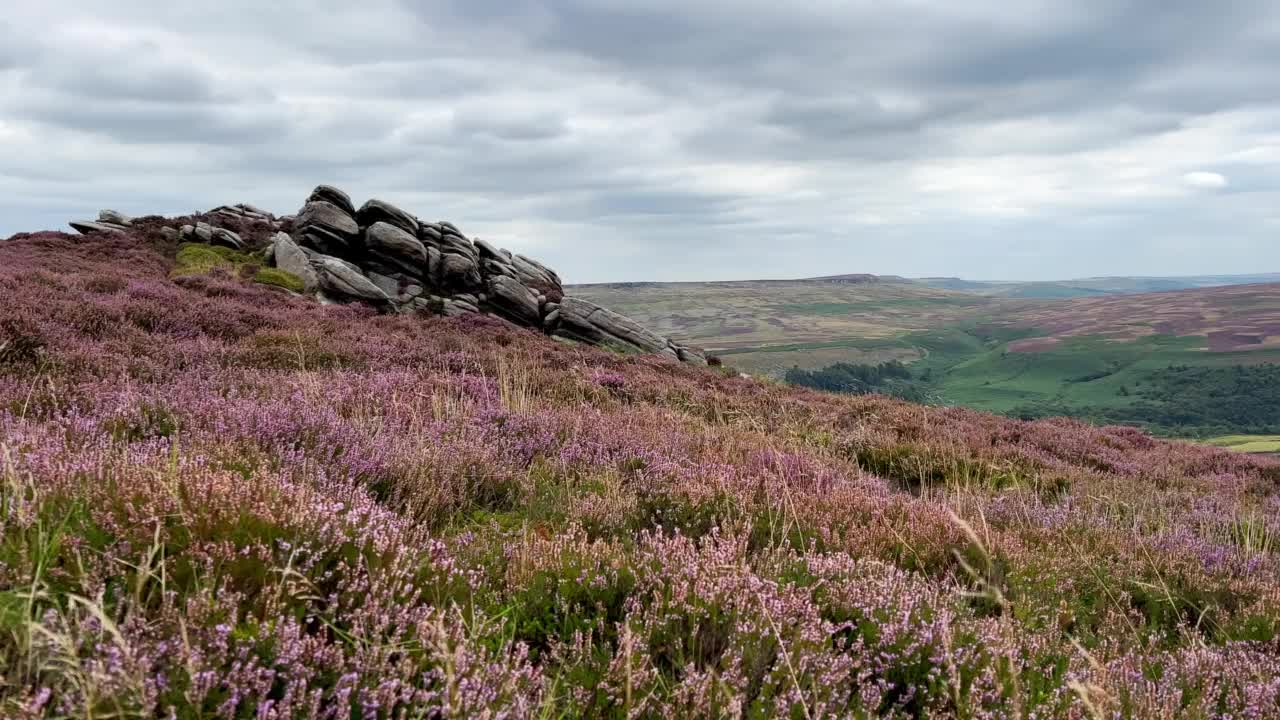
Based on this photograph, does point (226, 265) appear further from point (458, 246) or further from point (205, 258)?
point (458, 246)

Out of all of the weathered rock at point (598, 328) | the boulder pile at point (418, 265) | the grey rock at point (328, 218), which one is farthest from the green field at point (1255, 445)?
the grey rock at point (328, 218)

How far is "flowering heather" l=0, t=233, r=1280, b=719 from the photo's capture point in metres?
1.89

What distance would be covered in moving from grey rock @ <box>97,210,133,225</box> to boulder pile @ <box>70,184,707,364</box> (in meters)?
0.13

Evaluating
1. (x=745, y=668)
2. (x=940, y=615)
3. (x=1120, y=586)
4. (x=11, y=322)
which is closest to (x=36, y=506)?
(x=745, y=668)

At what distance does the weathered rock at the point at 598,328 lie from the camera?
2823 cm

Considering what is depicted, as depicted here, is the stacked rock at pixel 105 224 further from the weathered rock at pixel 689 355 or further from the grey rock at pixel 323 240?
the weathered rock at pixel 689 355

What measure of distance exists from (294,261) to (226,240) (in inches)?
272

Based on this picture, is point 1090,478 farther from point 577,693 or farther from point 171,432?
point 171,432

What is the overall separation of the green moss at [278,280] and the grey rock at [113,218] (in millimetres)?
14364

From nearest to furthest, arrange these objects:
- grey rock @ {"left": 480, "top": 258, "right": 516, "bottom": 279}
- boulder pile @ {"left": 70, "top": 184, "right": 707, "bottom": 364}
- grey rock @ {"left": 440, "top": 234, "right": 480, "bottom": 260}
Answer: boulder pile @ {"left": 70, "top": 184, "right": 707, "bottom": 364}, grey rock @ {"left": 440, "top": 234, "right": 480, "bottom": 260}, grey rock @ {"left": 480, "top": 258, "right": 516, "bottom": 279}

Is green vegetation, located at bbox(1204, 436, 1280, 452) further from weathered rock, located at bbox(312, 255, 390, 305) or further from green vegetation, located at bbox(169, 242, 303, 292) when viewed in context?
green vegetation, located at bbox(169, 242, 303, 292)

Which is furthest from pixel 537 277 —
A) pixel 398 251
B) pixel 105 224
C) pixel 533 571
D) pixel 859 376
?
pixel 859 376

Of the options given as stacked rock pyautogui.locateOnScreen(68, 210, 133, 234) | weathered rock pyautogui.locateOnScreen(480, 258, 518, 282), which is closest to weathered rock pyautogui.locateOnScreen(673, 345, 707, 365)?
weathered rock pyautogui.locateOnScreen(480, 258, 518, 282)

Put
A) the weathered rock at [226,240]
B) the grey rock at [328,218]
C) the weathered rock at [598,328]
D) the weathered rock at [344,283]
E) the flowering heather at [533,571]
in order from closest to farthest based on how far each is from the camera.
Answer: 1. the flowering heather at [533,571]
2. the weathered rock at [344,283]
3. the weathered rock at [598,328]
4. the grey rock at [328,218]
5. the weathered rock at [226,240]
